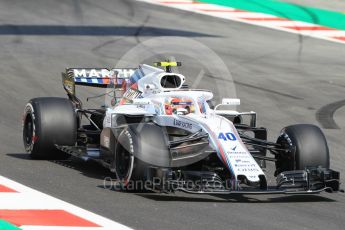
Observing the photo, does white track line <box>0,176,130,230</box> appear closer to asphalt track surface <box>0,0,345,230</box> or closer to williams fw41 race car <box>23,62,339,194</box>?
asphalt track surface <box>0,0,345,230</box>

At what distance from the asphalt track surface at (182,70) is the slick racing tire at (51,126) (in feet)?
0.72

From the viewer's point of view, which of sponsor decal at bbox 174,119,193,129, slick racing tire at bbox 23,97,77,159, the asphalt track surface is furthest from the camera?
slick racing tire at bbox 23,97,77,159

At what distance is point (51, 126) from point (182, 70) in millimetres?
9212

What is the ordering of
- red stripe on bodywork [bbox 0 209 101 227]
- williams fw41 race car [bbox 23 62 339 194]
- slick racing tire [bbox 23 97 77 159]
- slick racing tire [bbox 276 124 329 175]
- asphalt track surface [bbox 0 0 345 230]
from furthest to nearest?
slick racing tire [bbox 23 97 77 159], slick racing tire [bbox 276 124 329 175], williams fw41 race car [bbox 23 62 339 194], asphalt track surface [bbox 0 0 345 230], red stripe on bodywork [bbox 0 209 101 227]

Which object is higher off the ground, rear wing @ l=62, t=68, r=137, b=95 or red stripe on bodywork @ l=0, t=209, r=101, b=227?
rear wing @ l=62, t=68, r=137, b=95

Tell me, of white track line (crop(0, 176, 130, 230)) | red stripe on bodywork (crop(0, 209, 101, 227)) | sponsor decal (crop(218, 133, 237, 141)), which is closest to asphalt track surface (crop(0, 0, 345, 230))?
white track line (crop(0, 176, 130, 230))

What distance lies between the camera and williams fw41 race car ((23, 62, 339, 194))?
11.5 meters

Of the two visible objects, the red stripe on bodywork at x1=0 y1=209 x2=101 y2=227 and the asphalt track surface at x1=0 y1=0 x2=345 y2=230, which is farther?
the asphalt track surface at x1=0 y1=0 x2=345 y2=230

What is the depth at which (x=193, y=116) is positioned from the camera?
12414 millimetres

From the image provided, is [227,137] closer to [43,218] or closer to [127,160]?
[127,160]

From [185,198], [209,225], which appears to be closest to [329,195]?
[185,198]

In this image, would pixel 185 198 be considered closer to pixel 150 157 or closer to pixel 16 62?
pixel 150 157

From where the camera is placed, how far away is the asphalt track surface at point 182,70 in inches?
427

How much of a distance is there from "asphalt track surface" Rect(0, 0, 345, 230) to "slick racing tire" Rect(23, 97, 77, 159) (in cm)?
22
